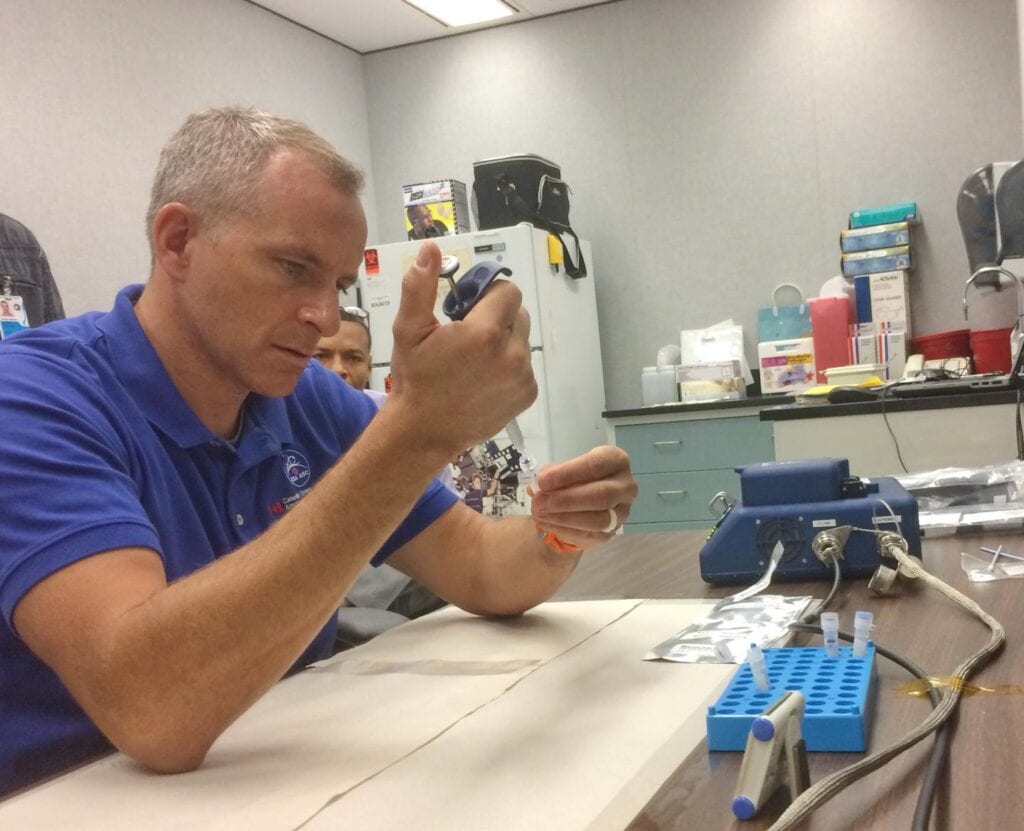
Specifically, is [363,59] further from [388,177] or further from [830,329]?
[830,329]

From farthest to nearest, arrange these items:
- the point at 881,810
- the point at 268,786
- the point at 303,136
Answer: the point at 303,136
the point at 268,786
the point at 881,810

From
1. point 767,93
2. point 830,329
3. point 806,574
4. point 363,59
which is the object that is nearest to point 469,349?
point 806,574

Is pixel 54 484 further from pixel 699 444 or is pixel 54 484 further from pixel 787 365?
pixel 787 365

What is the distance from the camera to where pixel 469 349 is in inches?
29.5

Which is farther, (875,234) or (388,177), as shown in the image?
(388,177)

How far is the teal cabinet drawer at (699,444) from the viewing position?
368 centimetres

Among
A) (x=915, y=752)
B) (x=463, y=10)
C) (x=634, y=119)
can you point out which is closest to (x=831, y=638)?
(x=915, y=752)

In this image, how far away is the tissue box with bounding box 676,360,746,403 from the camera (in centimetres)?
395

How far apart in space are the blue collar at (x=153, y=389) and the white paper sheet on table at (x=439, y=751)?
282 mm

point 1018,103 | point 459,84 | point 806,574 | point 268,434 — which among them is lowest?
point 806,574

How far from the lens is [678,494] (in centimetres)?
375

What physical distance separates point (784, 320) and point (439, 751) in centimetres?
364

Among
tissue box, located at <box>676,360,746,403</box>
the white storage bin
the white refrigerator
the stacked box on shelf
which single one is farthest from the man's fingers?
the stacked box on shelf

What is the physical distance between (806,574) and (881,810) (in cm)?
66
